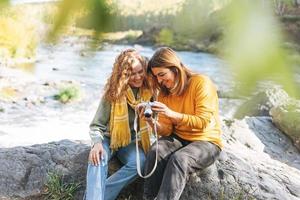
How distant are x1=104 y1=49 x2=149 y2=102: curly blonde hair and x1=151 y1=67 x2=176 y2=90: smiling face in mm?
125

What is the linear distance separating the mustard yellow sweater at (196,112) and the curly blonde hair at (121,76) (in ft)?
0.84

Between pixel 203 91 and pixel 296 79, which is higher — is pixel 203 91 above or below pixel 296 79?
below

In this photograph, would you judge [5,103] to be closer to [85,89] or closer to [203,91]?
[85,89]

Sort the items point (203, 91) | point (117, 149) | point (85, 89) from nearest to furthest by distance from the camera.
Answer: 1. point (203, 91)
2. point (117, 149)
3. point (85, 89)

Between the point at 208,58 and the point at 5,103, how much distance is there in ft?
36.6

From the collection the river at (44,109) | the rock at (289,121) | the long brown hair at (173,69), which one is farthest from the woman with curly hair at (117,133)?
the rock at (289,121)

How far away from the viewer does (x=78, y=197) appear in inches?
143

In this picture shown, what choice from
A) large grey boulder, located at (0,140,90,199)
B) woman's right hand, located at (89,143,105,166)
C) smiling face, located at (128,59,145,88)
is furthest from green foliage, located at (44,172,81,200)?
smiling face, located at (128,59,145,88)

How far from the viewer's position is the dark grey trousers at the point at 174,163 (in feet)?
9.38

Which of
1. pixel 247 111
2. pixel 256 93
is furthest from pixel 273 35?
pixel 247 111

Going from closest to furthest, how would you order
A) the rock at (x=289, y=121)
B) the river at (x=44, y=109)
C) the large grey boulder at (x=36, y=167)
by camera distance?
the large grey boulder at (x=36, y=167) → the rock at (x=289, y=121) → the river at (x=44, y=109)

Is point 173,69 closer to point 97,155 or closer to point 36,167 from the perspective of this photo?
point 97,155

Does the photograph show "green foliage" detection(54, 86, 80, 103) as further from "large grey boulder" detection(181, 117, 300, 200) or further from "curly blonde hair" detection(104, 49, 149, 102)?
"curly blonde hair" detection(104, 49, 149, 102)

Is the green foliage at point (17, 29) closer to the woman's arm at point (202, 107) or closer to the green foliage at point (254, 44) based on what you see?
the green foliage at point (254, 44)
